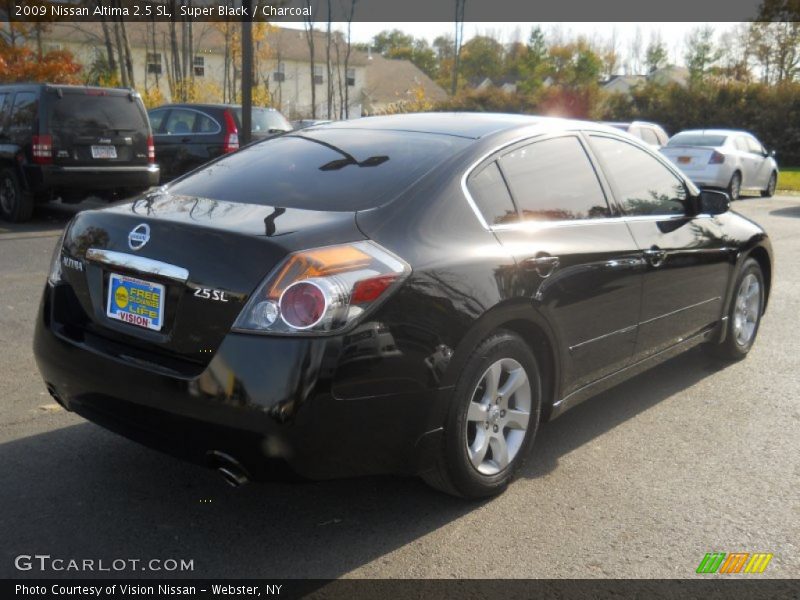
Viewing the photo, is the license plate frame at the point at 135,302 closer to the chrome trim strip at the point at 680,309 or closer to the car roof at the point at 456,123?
the car roof at the point at 456,123

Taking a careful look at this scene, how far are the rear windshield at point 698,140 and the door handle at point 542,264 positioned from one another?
16775mm

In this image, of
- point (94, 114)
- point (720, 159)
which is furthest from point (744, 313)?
point (720, 159)

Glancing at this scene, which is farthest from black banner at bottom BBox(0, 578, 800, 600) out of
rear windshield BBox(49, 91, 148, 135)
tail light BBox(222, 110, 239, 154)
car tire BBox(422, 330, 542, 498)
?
tail light BBox(222, 110, 239, 154)

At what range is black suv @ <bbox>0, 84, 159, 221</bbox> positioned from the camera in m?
11.5

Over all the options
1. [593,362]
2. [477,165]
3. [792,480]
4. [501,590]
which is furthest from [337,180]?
[792,480]

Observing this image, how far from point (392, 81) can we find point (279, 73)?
613 inches

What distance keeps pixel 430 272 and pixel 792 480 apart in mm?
2066

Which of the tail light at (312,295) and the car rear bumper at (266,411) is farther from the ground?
the tail light at (312,295)

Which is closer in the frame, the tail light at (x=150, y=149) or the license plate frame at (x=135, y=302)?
the license plate frame at (x=135, y=302)

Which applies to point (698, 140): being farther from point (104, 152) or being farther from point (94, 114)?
point (94, 114)

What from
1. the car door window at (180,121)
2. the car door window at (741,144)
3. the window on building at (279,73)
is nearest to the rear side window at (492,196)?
the car door window at (180,121)

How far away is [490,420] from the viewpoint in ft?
12.0

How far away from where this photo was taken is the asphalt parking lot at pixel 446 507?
3170 mm

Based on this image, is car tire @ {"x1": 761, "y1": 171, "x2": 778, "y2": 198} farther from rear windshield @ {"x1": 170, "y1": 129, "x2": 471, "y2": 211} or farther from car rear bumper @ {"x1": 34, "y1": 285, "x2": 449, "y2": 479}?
car rear bumper @ {"x1": 34, "y1": 285, "x2": 449, "y2": 479}
